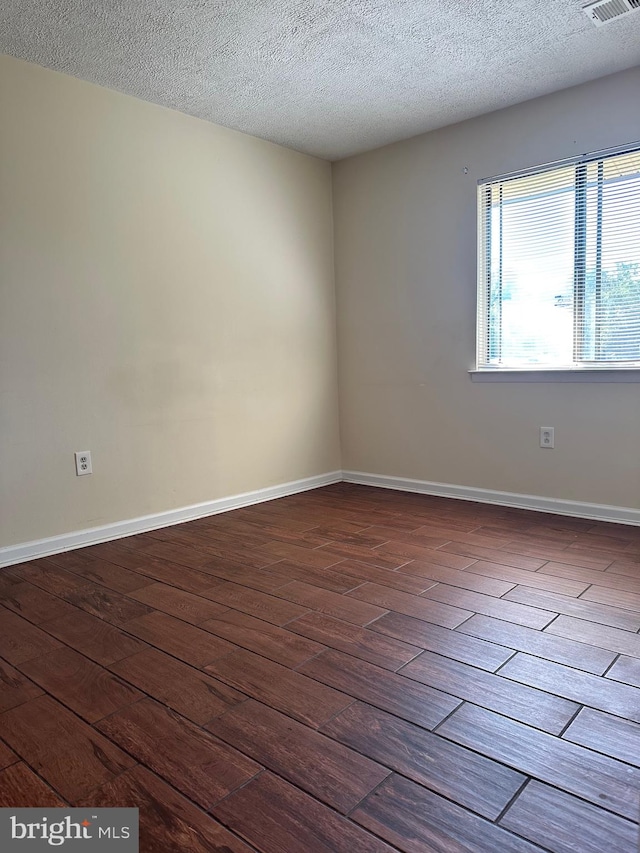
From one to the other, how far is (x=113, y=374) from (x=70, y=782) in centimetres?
218

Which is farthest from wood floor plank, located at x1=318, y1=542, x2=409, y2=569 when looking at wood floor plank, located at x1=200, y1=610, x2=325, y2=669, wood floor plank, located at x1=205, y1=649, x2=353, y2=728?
wood floor plank, located at x1=205, y1=649, x2=353, y2=728

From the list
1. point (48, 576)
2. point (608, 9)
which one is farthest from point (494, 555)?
point (608, 9)

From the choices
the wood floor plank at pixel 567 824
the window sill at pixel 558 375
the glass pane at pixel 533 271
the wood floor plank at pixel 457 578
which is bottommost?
the wood floor plank at pixel 457 578

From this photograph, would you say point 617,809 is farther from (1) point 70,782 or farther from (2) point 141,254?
(2) point 141,254

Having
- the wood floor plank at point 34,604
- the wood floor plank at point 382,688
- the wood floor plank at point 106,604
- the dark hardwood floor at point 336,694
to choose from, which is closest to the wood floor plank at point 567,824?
the dark hardwood floor at point 336,694

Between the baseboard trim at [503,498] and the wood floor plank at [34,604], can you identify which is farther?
the baseboard trim at [503,498]

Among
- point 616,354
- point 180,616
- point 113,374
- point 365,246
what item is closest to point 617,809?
point 180,616

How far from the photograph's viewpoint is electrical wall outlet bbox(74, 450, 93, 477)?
299cm

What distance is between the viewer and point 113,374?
3.13 m

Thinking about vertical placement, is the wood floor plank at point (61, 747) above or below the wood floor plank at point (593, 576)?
above

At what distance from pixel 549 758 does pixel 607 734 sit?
7.3 inches

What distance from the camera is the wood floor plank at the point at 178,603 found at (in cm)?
215

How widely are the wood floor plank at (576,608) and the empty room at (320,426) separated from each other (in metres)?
0.01
